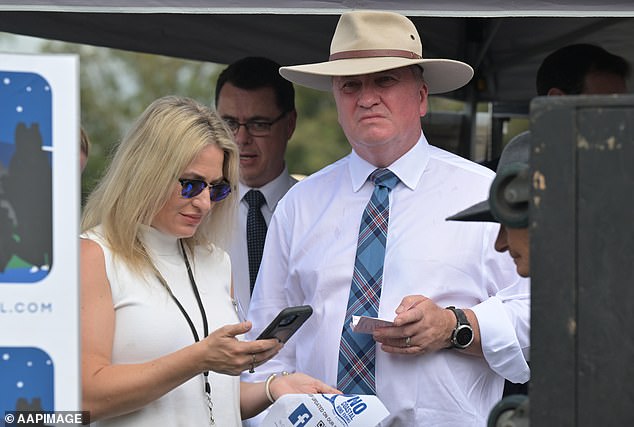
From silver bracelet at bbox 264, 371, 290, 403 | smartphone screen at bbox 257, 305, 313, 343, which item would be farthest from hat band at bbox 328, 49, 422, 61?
silver bracelet at bbox 264, 371, 290, 403

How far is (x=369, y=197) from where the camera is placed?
11.7 ft

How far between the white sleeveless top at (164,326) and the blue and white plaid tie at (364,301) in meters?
0.37

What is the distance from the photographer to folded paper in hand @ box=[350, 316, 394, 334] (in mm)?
3068

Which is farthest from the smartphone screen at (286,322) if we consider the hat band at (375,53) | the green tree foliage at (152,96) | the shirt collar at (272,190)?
the green tree foliage at (152,96)

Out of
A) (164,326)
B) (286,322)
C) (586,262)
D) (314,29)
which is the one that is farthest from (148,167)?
(314,29)

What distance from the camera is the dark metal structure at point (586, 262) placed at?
187cm

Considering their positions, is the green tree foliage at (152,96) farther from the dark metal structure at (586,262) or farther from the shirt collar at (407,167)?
the dark metal structure at (586,262)

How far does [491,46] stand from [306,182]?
355cm

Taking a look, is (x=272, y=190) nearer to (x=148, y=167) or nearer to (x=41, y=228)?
(x=148, y=167)

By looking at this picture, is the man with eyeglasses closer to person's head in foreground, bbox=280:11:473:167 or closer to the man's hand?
person's head in foreground, bbox=280:11:473:167

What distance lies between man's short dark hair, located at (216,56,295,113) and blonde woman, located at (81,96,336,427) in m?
1.42

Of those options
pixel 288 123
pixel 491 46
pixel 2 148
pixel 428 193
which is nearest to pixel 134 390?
pixel 2 148

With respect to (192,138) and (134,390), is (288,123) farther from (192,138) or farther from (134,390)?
(134,390)

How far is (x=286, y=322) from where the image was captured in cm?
297
